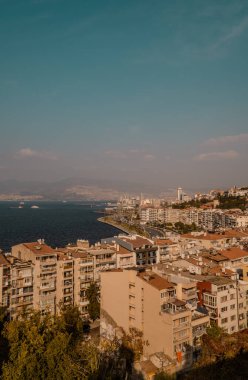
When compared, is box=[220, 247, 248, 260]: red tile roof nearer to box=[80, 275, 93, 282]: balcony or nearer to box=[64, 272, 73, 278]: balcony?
box=[80, 275, 93, 282]: balcony

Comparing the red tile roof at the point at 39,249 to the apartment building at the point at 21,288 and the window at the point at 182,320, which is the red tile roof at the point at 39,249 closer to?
the apartment building at the point at 21,288

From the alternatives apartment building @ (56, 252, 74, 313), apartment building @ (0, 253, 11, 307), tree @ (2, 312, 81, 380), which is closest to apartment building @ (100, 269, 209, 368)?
apartment building @ (56, 252, 74, 313)

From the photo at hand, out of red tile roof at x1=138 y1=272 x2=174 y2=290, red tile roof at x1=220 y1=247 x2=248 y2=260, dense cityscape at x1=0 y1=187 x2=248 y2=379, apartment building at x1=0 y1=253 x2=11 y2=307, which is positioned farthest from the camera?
red tile roof at x1=220 y1=247 x2=248 y2=260

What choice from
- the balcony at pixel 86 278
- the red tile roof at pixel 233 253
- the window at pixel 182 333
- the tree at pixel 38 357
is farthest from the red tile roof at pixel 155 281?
the red tile roof at pixel 233 253

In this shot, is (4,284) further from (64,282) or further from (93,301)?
(93,301)

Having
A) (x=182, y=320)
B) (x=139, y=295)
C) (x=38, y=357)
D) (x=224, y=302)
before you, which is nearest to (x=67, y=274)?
(x=139, y=295)
